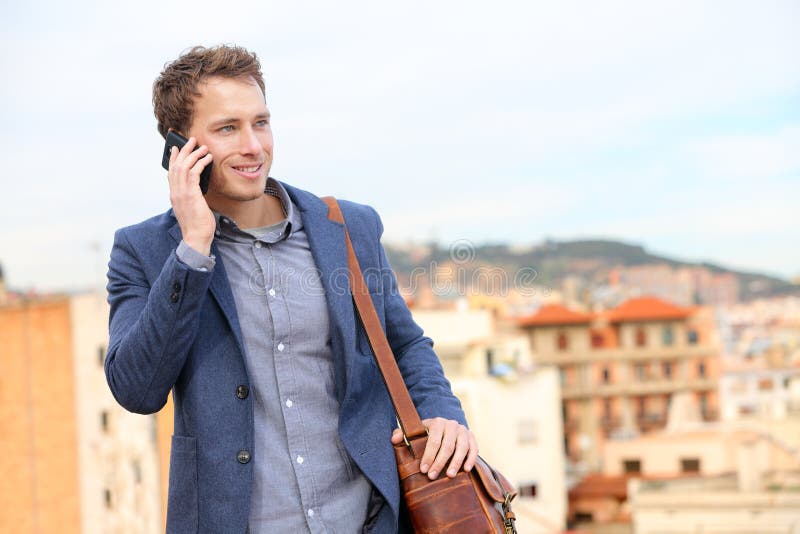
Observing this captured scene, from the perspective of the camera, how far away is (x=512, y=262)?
75500 millimetres

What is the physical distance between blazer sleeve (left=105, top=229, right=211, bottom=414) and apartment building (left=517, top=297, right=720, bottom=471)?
5268cm

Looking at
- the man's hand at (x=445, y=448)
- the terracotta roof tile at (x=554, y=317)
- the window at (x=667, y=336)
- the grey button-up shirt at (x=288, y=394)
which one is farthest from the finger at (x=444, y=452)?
the window at (x=667, y=336)

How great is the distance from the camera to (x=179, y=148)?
2.15 metres

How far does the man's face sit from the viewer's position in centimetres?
215

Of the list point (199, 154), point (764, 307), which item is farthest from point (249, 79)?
point (764, 307)

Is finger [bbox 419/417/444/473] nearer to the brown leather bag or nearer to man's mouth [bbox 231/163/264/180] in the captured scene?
the brown leather bag

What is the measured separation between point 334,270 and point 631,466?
4183 centimetres

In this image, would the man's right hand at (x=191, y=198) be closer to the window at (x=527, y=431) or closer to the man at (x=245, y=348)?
the man at (x=245, y=348)

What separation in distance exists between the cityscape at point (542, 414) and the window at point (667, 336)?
10 centimetres

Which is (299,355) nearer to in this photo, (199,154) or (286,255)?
(286,255)

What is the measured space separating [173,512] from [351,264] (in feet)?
→ 1.94

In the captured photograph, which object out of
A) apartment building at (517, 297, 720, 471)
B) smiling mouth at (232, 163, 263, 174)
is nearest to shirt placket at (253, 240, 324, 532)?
smiling mouth at (232, 163, 263, 174)

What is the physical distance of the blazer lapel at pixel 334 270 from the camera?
2164mm

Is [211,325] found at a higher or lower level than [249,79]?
lower
